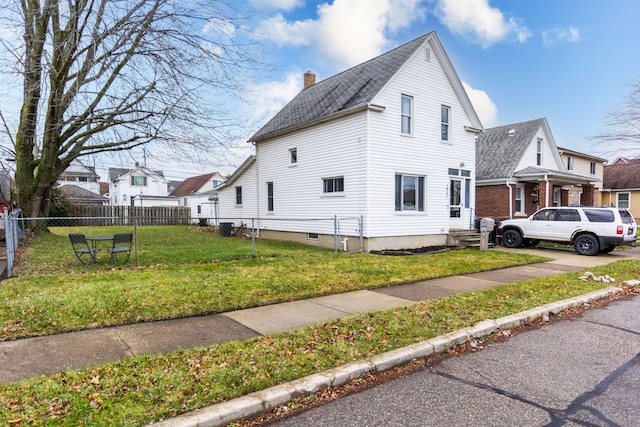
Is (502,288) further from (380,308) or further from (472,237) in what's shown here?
(472,237)

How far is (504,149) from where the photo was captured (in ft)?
76.9

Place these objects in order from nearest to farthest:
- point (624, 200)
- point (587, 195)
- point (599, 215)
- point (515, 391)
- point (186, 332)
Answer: point (515, 391) → point (186, 332) → point (599, 215) → point (587, 195) → point (624, 200)

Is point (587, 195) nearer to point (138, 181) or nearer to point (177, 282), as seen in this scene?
point (177, 282)

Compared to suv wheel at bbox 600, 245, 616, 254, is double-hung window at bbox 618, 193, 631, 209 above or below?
above

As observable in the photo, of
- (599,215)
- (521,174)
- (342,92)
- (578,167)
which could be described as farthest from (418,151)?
(578,167)

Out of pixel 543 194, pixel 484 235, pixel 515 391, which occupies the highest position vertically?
pixel 543 194

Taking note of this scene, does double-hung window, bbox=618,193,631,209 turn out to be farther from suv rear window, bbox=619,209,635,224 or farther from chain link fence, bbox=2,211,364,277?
chain link fence, bbox=2,211,364,277

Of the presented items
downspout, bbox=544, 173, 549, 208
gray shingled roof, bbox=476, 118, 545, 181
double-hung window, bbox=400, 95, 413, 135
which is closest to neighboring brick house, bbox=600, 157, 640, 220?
gray shingled roof, bbox=476, 118, 545, 181

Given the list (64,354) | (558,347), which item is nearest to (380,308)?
(558,347)

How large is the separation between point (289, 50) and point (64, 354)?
37.2 feet

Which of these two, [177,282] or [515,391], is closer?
[515,391]

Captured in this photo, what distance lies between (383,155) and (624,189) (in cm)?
3083

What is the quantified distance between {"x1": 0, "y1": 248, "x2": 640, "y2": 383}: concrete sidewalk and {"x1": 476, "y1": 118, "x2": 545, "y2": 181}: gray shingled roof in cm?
1547

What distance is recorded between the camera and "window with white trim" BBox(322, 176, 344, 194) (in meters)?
14.8
